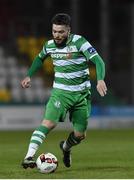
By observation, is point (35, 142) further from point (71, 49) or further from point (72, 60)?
point (71, 49)

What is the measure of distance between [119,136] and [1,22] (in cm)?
936

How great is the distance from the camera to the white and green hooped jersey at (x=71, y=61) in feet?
32.1

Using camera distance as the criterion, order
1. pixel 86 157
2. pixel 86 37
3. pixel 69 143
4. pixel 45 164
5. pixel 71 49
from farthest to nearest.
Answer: pixel 86 37 → pixel 86 157 → pixel 69 143 → pixel 71 49 → pixel 45 164

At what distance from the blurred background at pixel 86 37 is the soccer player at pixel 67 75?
47.7 ft

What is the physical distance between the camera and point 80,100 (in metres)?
9.96

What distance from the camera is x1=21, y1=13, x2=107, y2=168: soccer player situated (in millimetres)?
9586

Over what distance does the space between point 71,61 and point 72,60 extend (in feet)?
0.07

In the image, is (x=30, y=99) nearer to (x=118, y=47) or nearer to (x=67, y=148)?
(x=118, y=47)

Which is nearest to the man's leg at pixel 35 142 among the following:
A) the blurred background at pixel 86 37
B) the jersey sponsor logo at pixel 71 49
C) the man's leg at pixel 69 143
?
the man's leg at pixel 69 143

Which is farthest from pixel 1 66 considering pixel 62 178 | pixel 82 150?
pixel 62 178

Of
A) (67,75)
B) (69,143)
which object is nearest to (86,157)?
(69,143)

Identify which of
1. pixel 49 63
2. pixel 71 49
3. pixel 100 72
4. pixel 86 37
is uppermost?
pixel 71 49

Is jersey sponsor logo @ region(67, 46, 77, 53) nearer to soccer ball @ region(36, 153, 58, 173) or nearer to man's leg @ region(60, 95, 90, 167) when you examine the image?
man's leg @ region(60, 95, 90, 167)

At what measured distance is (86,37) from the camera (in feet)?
87.8
